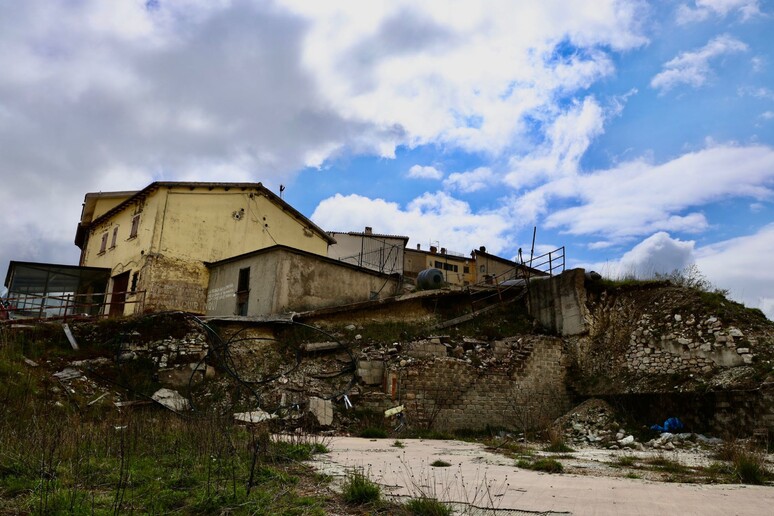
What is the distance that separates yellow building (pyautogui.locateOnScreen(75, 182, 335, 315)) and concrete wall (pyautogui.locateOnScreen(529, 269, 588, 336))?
42.5ft

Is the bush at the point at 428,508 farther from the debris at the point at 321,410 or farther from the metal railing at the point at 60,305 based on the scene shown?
the metal railing at the point at 60,305

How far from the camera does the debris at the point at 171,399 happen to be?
14055 mm

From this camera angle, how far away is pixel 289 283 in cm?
2028

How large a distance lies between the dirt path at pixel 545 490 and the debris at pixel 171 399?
22.7ft

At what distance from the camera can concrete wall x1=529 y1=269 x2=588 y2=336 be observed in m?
18.2

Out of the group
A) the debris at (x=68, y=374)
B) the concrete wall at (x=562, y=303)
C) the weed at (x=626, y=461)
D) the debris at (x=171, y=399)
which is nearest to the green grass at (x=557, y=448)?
the weed at (x=626, y=461)

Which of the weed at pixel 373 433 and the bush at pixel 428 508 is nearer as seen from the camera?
the bush at pixel 428 508

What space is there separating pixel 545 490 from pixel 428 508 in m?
1.88

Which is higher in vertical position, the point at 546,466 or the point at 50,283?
the point at 50,283

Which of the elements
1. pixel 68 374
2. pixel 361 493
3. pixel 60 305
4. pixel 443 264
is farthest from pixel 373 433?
pixel 443 264

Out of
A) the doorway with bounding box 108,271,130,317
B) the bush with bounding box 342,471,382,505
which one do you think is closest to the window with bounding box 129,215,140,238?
the doorway with bounding box 108,271,130,317

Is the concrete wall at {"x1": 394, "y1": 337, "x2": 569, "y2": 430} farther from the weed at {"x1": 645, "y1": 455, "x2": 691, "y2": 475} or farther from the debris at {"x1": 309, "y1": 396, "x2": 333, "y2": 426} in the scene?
the weed at {"x1": 645, "y1": 455, "x2": 691, "y2": 475}

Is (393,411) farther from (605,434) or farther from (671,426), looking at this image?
(671,426)

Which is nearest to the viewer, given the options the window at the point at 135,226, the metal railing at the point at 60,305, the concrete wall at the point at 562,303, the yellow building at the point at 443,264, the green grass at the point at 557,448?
the green grass at the point at 557,448
